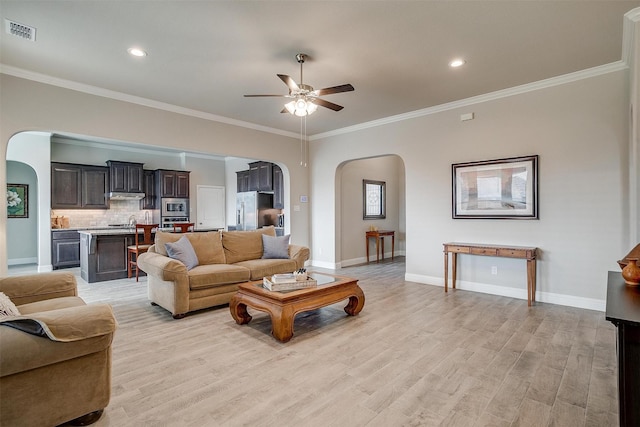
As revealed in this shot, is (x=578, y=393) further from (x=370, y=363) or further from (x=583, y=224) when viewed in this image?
(x=583, y=224)

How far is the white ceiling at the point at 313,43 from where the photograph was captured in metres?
2.65

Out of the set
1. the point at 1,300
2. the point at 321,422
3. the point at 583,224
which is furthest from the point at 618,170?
the point at 1,300

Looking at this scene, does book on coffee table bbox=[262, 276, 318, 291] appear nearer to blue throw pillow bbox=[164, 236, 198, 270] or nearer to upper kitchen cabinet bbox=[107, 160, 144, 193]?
blue throw pillow bbox=[164, 236, 198, 270]

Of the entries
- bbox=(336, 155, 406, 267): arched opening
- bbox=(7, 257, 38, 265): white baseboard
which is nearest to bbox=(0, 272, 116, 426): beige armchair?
bbox=(336, 155, 406, 267): arched opening

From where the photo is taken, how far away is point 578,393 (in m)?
2.13

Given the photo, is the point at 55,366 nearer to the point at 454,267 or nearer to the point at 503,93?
the point at 454,267

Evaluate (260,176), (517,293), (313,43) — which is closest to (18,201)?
(260,176)

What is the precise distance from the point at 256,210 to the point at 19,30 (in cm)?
566

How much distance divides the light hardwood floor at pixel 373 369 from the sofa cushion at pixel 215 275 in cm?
38

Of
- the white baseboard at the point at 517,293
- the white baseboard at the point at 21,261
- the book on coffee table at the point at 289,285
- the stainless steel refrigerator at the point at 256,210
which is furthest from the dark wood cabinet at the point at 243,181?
the book on coffee table at the point at 289,285

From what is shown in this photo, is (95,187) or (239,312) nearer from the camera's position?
(239,312)

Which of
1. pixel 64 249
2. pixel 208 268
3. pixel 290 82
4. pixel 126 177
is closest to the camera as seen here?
pixel 290 82

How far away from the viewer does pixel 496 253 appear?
4.26 m

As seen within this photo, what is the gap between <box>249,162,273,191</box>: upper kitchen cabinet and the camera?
8.03 m
